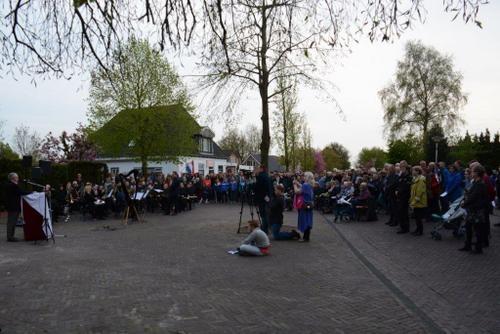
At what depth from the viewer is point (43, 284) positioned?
737 cm

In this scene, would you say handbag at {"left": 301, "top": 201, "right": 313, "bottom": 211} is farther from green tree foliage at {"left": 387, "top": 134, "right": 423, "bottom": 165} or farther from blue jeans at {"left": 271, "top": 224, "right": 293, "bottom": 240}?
green tree foliage at {"left": 387, "top": 134, "right": 423, "bottom": 165}

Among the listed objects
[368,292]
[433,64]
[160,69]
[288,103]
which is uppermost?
[433,64]

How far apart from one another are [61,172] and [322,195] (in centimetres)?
1354

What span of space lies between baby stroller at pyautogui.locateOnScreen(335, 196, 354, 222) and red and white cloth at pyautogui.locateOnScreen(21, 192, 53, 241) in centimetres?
977

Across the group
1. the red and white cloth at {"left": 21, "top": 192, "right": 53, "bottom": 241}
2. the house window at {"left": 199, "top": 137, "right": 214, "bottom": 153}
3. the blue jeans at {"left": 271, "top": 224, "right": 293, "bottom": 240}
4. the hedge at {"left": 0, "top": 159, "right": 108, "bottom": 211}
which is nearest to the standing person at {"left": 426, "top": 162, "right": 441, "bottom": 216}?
the blue jeans at {"left": 271, "top": 224, "right": 293, "bottom": 240}

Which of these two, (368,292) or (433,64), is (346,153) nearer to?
(433,64)

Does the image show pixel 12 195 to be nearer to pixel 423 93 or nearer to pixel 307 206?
pixel 307 206

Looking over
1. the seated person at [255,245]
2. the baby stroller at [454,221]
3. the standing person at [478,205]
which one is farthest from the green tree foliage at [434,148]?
the seated person at [255,245]

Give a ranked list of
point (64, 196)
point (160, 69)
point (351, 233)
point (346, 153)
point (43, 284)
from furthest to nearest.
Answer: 1. point (346, 153)
2. point (160, 69)
3. point (64, 196)
4. point (351, 233)
5. point (43, 284)

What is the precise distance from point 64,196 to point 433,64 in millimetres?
38475

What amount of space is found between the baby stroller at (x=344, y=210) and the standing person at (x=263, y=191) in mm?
4535

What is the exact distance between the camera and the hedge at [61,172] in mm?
20781

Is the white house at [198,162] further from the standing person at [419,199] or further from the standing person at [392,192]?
the standing person at [419,199]

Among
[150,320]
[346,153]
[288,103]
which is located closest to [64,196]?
[150,320]
